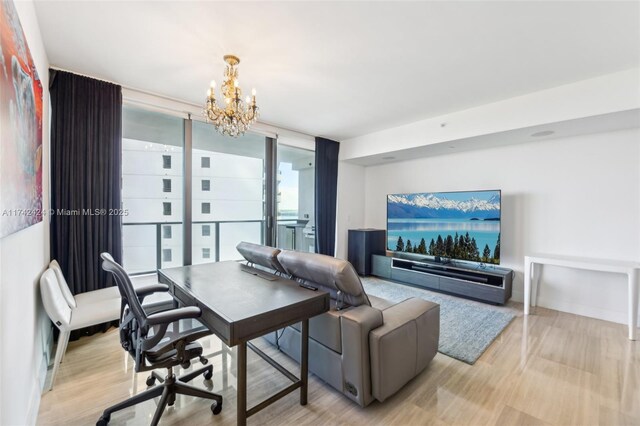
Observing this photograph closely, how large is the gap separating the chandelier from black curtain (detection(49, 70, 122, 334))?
1.35 m

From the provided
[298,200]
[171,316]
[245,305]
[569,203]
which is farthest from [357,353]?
[298,200]

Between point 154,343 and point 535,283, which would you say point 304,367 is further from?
point 535,283

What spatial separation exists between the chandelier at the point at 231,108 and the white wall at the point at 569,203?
3499mm

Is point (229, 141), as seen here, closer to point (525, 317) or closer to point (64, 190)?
point (64, 190)

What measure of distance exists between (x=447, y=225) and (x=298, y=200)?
2657mm

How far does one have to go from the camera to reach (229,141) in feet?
14.2

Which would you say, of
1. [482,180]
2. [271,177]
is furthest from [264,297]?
[482,180]

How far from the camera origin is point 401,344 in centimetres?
183

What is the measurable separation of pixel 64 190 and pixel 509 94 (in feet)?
15.5

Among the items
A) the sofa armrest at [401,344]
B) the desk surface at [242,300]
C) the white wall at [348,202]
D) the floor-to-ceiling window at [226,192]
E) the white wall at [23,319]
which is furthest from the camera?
the white wall at [348,202]

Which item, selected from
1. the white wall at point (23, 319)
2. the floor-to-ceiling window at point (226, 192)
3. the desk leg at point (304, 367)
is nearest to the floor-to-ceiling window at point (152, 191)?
the floor-to-ceiling window at point (226, 192)

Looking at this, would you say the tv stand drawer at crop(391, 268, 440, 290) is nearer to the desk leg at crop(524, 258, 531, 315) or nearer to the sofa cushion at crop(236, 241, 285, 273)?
the desk leg at crop(524, 258, 531, 315)

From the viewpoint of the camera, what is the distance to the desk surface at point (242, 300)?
142cm

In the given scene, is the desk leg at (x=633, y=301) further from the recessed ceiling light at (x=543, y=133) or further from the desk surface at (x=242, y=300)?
the desk surface at (x=242, y=300)
